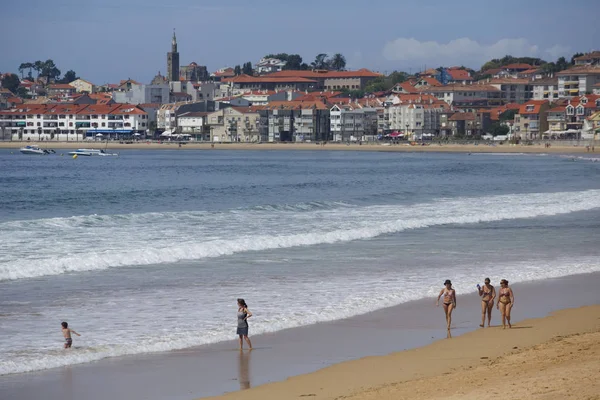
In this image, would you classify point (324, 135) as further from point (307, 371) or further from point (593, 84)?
point (307, 371)

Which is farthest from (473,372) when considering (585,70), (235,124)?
(585,70)

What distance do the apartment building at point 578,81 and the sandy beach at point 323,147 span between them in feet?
109

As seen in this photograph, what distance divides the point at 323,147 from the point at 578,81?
48.0 metres

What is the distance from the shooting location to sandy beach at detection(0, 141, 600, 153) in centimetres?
13050

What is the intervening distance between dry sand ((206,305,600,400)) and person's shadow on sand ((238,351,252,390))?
34cm

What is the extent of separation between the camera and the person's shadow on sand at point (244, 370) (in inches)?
500

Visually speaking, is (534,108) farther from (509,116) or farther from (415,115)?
(415,115)

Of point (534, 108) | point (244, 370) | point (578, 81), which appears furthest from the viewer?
point (578, 81)

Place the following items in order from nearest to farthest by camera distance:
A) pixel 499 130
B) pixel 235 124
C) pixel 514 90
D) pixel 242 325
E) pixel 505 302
Answer: pixel 242 325
pixel 505 302
pixel 499 130
pixel 235 124
pixel 514 90

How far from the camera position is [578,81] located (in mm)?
166125

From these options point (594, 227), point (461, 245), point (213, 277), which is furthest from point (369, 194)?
point (213, 277)

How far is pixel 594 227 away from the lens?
33125 millimetres

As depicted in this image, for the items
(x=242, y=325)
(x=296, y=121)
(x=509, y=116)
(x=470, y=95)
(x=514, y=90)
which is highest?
(x=514, y=90)

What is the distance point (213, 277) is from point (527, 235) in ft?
41.1
